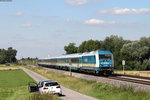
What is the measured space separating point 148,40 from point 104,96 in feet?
202

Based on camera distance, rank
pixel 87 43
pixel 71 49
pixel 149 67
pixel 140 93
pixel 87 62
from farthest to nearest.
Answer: pixel 71 49 → pixel 87 43 → pixel 149 67 → pixel 87 62 → pixel 140 93

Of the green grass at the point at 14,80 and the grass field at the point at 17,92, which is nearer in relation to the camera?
the grass field at the point at 17,92

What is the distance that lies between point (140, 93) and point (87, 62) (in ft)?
93.8

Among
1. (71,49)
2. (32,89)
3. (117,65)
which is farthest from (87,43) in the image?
(32,89)

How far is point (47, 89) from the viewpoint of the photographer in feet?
83.5

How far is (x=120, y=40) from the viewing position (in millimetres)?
119188

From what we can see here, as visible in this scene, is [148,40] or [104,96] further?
[148,40]

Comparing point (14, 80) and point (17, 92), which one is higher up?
point (14, 80)

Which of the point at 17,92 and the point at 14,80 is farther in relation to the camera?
the point at 14,80

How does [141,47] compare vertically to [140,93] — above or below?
above

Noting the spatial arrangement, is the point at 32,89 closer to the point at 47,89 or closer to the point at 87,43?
the point at 47,89

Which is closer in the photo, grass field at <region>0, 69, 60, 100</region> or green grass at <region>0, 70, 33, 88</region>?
grass field at <region>0, 69, 60, 100</region>

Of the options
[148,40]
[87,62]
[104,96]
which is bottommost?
[104,96]

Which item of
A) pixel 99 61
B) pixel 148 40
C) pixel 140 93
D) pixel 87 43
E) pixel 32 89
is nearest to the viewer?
pixel 140 93
